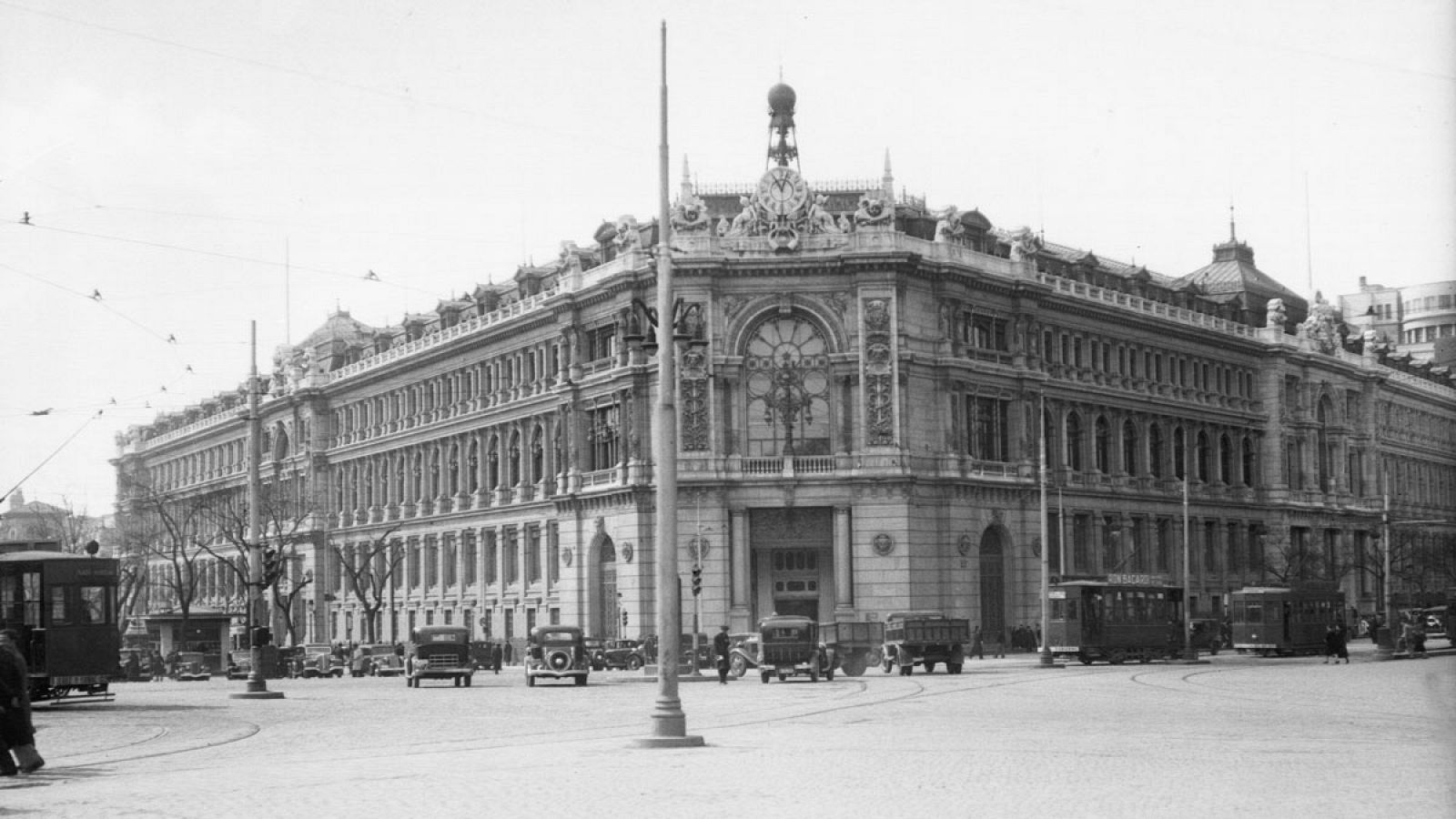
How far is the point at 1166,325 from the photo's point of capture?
87.8 metres

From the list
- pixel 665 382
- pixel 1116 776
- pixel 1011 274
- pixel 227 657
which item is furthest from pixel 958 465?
pixel 1116 776

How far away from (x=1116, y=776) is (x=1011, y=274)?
57211 mm

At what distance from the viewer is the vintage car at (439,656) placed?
176 feet

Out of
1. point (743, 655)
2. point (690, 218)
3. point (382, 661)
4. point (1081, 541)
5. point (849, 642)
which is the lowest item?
point (382, 661)

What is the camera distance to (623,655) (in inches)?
2672

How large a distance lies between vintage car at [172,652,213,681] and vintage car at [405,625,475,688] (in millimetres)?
16873

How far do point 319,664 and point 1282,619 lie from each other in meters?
36.6

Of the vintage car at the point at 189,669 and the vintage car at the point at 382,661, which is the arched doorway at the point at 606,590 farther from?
the vintage car at the point at 189,669

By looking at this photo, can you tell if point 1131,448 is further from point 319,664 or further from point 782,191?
point 319,664

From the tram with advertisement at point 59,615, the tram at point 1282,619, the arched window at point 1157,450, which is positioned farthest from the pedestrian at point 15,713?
the arched window at point 1157,450

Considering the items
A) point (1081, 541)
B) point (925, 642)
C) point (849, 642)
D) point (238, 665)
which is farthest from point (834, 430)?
point (238, 665)

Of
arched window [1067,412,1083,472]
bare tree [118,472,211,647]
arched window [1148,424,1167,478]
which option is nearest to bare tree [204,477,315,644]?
bare tree [118,472,211,647]

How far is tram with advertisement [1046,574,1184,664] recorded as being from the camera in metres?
62.5

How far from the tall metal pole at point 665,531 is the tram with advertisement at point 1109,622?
37.4 meters
